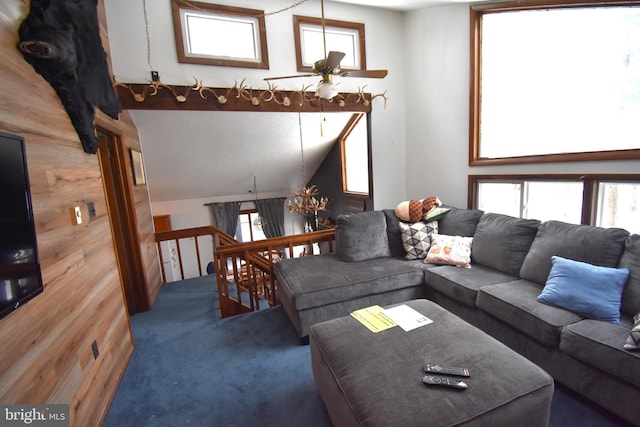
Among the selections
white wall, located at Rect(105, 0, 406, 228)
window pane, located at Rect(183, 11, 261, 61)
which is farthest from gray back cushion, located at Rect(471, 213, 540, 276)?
window pane, located at Rect(183, 11, 261, 61)

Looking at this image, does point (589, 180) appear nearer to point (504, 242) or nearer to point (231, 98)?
point (504, 242)

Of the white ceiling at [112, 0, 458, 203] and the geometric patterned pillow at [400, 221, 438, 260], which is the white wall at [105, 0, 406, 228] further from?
the geometric patterned pillow at [400, 221, 438, 260]

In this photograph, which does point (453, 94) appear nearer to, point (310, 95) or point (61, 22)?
point (310, 95)

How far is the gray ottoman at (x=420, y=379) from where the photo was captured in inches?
43.7

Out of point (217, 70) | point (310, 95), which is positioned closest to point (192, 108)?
point (217, 70)

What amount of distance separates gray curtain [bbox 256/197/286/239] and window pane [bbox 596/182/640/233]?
6039 millimetres

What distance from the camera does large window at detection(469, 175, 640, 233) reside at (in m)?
2.15

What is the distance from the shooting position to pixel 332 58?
2113mm

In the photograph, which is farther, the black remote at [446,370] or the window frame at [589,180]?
the window frame at [589,180]

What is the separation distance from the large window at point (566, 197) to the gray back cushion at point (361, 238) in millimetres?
1227

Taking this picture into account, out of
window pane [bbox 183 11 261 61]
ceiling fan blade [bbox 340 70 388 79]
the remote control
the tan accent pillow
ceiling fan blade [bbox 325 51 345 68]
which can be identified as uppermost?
window pane [bbox 183 11 261 61]

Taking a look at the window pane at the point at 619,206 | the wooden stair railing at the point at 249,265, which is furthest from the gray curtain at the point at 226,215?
the window pane at the point at 619,206

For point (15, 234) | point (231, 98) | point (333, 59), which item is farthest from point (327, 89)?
point (15, 234)

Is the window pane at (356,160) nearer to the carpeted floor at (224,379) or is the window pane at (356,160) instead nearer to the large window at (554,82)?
the large window at (554,82)
